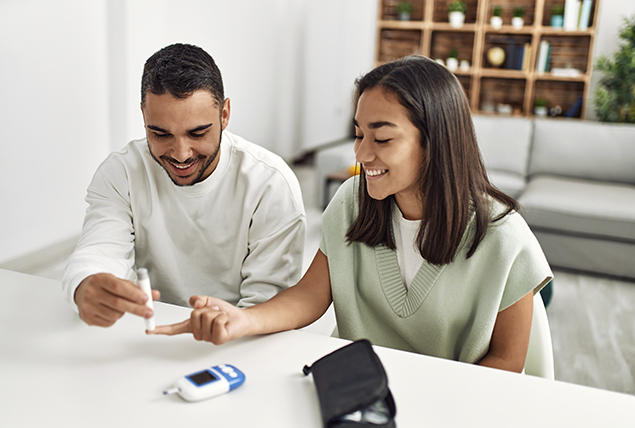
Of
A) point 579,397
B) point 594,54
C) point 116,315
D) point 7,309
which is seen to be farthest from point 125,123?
point 594,54

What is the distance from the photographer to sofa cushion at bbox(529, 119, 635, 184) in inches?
143

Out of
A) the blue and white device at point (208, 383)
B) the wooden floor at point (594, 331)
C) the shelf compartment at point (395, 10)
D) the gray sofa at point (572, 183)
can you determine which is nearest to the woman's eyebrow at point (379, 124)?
the blue and white device at point (208, 383)

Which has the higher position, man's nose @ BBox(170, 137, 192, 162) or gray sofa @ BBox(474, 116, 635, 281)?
man's nose @ BBox(170, 137, 192, 162)

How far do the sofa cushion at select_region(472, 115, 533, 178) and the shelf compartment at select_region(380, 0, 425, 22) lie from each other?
7.07ft

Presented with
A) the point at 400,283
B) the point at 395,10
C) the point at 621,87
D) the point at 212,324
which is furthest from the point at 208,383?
the point at 395,10

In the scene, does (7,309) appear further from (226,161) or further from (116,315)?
(226,161)

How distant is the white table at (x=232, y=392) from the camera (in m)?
0.73

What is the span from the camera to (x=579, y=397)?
2.59 feet

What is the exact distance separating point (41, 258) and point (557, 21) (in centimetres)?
466

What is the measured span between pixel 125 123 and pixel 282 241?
219cm

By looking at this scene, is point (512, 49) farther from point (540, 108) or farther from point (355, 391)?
point (355, 391)

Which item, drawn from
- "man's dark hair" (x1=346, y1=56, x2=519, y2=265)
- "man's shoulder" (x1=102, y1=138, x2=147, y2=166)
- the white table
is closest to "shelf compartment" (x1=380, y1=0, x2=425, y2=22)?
"man's shoulder" (x1=102, y1=138, x2=147, y2=166)

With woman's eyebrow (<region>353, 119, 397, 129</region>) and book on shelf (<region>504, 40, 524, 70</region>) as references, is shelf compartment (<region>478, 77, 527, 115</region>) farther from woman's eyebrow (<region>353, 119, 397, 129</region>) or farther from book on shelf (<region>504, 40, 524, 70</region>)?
woman's eyebrow (<region>353, 119, 397, 129</region>)

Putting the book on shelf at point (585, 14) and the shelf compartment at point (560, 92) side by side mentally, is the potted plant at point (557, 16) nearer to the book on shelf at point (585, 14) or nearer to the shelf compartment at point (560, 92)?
the book on shelf at point (585, 14)
